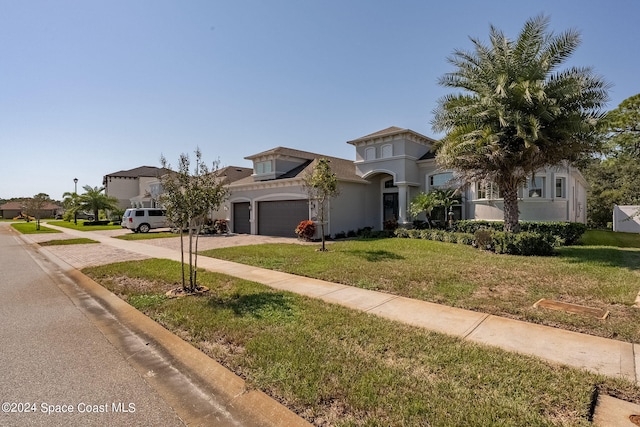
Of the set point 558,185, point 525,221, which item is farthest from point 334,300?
point 558,185

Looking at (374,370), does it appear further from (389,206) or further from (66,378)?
(389,206)

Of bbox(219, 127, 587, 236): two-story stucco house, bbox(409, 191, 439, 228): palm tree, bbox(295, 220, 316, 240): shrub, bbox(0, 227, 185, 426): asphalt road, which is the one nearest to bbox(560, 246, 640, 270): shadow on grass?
bbox(219, 127, 587, 236): two-story stucco house

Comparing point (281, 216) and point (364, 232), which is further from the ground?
point (281, 216)

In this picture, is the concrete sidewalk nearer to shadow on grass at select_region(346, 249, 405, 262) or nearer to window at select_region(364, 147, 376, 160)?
shadow on grass at select_region(346, 249, 405, 262)

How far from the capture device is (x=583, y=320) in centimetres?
531

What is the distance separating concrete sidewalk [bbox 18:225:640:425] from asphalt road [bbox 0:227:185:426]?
369 cm

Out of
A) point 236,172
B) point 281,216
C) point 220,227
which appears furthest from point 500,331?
point 236,172

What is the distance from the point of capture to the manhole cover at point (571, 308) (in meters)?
5.62

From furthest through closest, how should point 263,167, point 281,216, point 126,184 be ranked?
point 126,184 → point 263,167 → point 281,216

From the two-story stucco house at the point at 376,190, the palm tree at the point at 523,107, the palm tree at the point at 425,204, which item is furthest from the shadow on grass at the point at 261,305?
the palm tree at the point at 425,204

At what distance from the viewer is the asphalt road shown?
10.4 feet

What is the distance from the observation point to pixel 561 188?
55.9 ft

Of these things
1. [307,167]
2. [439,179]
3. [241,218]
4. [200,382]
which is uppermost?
[307,167]

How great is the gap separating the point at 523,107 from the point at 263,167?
15.8 meters
